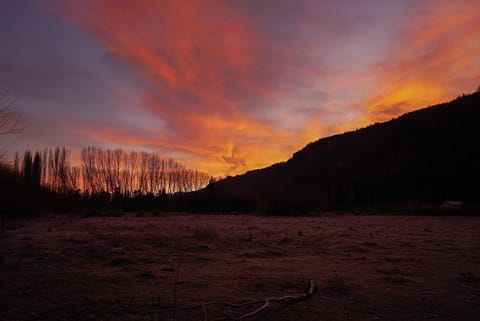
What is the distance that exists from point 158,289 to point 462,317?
4349 mm

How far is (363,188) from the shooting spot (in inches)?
3061

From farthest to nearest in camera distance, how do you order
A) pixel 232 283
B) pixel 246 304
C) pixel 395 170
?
pixel 395 170, pixel 232 283, pixel 246 304

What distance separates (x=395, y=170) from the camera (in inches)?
3140

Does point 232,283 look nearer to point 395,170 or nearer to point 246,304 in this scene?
point 246,304

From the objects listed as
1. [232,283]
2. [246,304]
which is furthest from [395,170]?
[246,304]

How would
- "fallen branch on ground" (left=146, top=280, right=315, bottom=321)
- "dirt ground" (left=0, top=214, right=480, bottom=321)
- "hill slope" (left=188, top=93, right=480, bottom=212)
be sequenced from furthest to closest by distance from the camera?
"hill slope" (left=188, top=93, right=480, bottom=212), "dirt ground" (left=0, top=214, right=480, bottom=321), "fallen branch on ground" (left=146, top=280, right=315, bottom=321)

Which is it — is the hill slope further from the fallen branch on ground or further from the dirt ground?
the fallen branch on ground

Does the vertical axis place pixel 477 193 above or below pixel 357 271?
above

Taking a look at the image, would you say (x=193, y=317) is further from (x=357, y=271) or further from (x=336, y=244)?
(x=336, y=244)

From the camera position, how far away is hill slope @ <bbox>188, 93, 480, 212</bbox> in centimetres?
4661

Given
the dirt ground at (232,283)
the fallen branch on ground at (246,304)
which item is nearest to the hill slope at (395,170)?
the dirt ground at (232,283)

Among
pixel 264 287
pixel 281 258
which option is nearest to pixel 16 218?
pixel 281 258

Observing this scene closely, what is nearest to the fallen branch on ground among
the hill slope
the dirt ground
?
the dirt ground

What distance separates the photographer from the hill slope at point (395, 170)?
4661 centimetres
